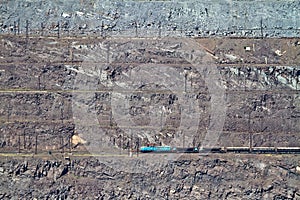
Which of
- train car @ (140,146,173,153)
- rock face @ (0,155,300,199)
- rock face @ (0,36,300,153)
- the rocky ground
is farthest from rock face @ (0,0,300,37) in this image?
rock face @ (0,155,300,199)

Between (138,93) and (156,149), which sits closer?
(156,149)

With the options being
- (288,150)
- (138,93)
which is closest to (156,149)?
(138,93)

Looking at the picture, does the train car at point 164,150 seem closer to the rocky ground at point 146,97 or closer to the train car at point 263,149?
the rocky ground at point 146,97

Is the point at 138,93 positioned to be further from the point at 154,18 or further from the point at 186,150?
the point at 154,18

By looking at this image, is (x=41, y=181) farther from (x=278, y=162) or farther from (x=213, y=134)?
(x=278, y=162)

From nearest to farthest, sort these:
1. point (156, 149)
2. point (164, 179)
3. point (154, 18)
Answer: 1. point (164, 179)
2. point (156, 149)
3. point (154, 18)

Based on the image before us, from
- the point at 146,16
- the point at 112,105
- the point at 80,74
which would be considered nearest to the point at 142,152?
the point at 112,105

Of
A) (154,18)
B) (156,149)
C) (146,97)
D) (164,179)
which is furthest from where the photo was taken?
(154,18)

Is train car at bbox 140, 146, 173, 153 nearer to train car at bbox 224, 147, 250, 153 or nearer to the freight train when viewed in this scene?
the freight train

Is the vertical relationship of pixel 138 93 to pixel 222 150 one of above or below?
above
